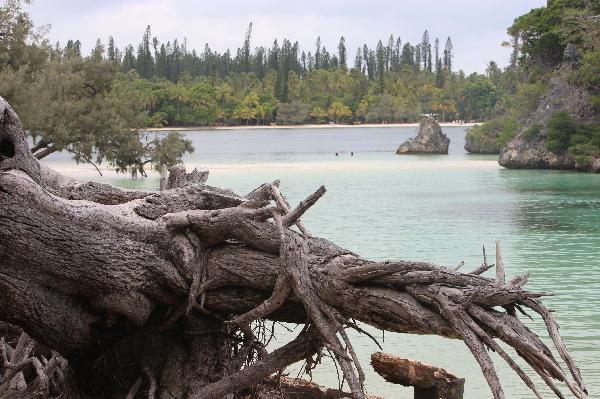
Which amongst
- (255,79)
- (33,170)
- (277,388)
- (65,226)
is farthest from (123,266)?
(255,79)

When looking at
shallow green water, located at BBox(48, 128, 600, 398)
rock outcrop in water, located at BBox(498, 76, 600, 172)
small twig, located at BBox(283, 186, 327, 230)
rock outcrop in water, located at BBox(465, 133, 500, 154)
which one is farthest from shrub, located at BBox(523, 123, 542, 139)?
small twig, located at BBox(283, 186, 327, 230)

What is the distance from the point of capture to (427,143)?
63812mm

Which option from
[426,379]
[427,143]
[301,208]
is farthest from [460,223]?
[427,143]

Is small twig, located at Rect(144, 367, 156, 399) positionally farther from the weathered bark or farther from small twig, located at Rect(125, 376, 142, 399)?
the weathered bark

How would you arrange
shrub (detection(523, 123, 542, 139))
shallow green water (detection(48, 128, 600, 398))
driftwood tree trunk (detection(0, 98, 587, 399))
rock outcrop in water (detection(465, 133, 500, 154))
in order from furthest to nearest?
1. rock outcrop in water (detection(465, 133, 500, 154))
2. shrub (detection(523, 123, 542, 139))
3. shallow green water (detection(48, 128, 600, 398))
4. driftwood tree trunk (detection(0, 98, 587, 399))

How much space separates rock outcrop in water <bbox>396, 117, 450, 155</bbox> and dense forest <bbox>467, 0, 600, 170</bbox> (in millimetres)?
11482

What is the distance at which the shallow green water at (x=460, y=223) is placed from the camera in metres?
10.0

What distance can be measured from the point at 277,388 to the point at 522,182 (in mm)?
32401

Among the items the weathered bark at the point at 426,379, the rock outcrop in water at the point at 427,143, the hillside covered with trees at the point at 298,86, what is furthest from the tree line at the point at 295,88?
the weathered bark at the point at 426,379

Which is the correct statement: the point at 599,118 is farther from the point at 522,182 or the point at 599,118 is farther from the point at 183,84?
the point at 183,84

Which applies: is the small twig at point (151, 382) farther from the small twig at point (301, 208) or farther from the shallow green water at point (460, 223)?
the shallow green water at point (460, 223)

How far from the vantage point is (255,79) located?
133750mm

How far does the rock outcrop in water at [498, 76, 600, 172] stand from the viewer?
142 feet

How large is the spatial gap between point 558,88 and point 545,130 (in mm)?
2324
